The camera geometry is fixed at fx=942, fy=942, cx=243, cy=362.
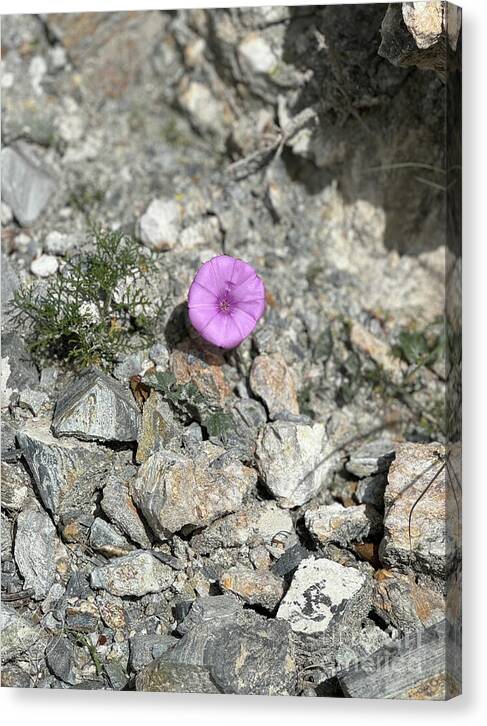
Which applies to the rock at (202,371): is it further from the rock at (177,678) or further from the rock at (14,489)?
the rock at (177,678)

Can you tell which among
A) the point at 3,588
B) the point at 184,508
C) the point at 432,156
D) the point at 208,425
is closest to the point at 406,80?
the point at 432,156

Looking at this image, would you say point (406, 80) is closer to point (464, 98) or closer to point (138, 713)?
point (464, 98)

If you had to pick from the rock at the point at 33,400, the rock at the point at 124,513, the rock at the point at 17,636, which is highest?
the rock at the point at 33,400

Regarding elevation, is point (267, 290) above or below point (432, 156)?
below

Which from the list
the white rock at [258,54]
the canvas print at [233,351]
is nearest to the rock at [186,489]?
the canvas print at [233,351]

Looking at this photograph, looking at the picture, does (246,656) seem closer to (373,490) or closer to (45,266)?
(373,490)

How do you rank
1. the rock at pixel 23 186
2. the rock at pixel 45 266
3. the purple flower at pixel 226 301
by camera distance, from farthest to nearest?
the rock at pixel 23 186 < the rock at pixel 45 266 < the purple flower at pixel 226 301
